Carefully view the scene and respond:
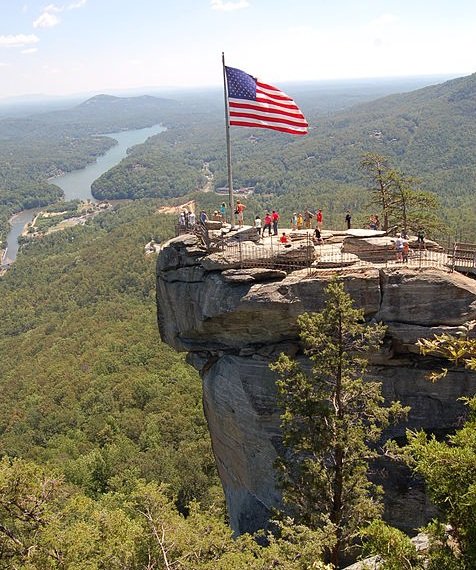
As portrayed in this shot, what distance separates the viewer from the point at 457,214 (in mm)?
103875

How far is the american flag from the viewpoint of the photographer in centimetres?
1928

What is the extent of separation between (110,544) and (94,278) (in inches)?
3997

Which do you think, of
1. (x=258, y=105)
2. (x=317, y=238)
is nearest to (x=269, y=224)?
(x=317, y=238)

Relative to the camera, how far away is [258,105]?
19.6m

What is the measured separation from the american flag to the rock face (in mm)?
5632

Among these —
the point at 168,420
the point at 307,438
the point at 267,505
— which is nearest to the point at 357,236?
the point at 307,438

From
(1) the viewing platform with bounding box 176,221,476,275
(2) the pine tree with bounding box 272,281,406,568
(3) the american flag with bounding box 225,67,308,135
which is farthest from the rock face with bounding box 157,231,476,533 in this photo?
(3) the american flag with bounding box 225,67,308,135

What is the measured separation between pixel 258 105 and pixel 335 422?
43.0 ft

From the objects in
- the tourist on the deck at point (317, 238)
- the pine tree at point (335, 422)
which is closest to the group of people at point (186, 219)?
the tourist on the deck at point (317, 238)

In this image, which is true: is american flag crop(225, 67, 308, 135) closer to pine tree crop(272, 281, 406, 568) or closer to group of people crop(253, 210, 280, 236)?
group of people crop(253, 210, 280, 236)

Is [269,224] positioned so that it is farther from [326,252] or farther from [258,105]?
[258,105]

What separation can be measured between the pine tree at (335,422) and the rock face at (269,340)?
129 inches

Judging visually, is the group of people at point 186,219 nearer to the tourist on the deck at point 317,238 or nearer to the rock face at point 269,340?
the rock face at point 269,340

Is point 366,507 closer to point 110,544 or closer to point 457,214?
point 110,544
